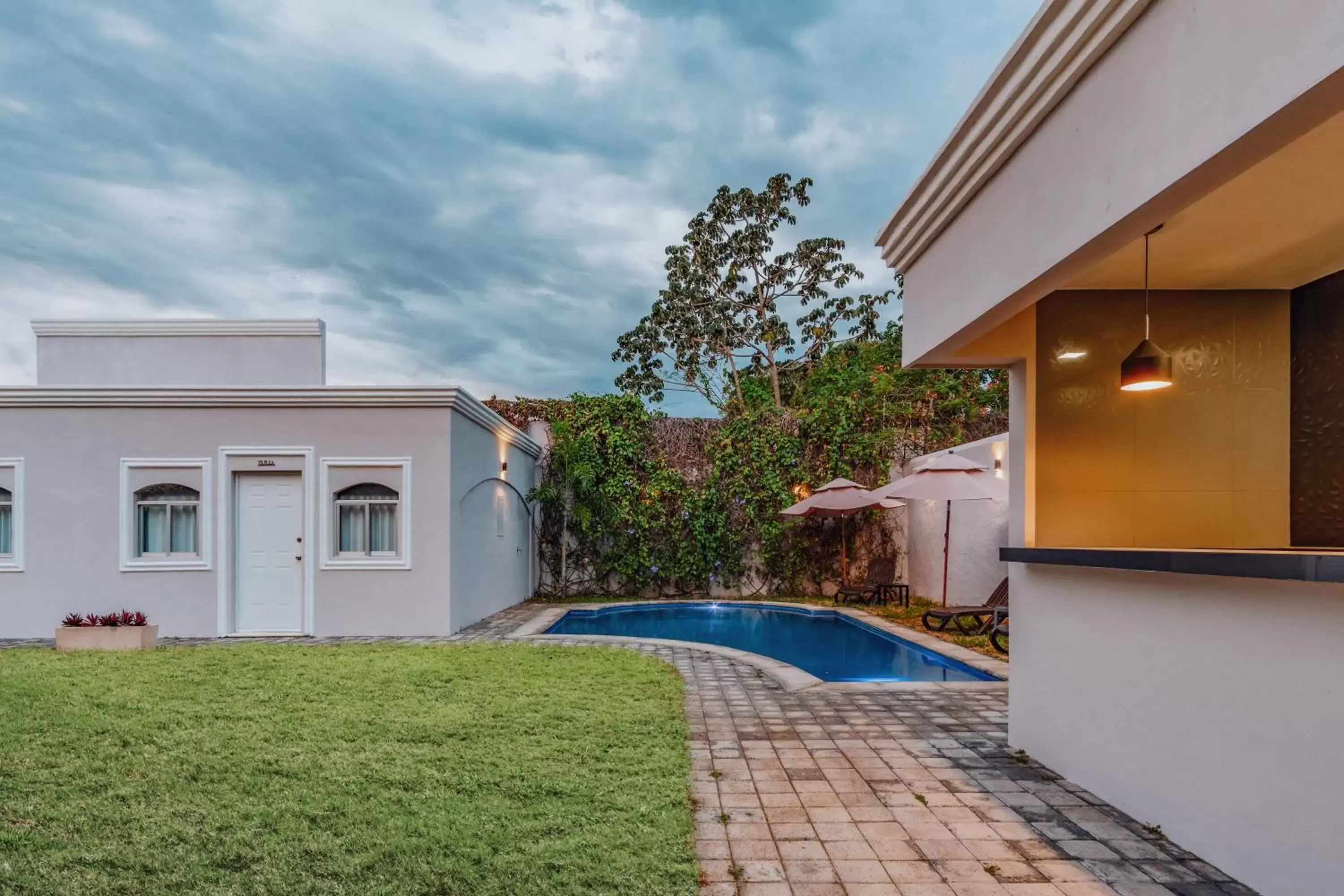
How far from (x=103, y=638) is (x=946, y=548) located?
10679 millimetres

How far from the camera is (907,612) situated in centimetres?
1062

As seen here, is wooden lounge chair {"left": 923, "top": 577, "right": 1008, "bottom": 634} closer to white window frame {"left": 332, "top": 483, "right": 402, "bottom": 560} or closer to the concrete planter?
white window frame {"left": 332, "top": 483, "right": 402, "bottom": 560}

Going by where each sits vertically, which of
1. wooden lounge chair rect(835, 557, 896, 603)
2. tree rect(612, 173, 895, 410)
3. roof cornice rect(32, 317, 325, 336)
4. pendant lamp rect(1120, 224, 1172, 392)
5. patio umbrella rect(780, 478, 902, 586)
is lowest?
wooden lounge chair rect(835, 557, 896, 603)

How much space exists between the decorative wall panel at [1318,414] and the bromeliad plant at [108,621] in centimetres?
1023

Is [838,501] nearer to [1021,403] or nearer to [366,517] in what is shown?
[1021,403]

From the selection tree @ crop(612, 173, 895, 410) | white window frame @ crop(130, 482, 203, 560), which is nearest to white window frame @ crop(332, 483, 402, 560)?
white window frame @ crop(130, 482, 203, 560)

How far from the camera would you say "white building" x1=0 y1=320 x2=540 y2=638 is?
8414 millimetres

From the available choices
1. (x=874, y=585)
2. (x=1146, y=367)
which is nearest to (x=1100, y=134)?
(x=1146, y=367)

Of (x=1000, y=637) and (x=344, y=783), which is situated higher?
(x=344, y=783)

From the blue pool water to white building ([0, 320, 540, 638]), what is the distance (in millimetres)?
2338

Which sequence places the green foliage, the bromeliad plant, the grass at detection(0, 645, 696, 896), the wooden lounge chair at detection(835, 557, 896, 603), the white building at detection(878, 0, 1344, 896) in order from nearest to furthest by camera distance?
1. the white building at detection(878, 0, 1344, 896)
2. the grass at detection(0, 645, 696, 896)
3. the bromeliad plant
4. the wooden lounge chair at detection(835, 557, 896, 603)
5. the green foliage

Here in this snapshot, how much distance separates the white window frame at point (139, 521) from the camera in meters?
8.50

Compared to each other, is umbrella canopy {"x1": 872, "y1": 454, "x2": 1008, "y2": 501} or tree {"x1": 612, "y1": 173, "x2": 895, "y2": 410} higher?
tree {"x1": 612, "y1": 173, "x2": 895, "y2": 410}

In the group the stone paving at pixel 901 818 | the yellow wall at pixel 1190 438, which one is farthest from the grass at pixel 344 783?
the yellow wall at pixel 1190 438
